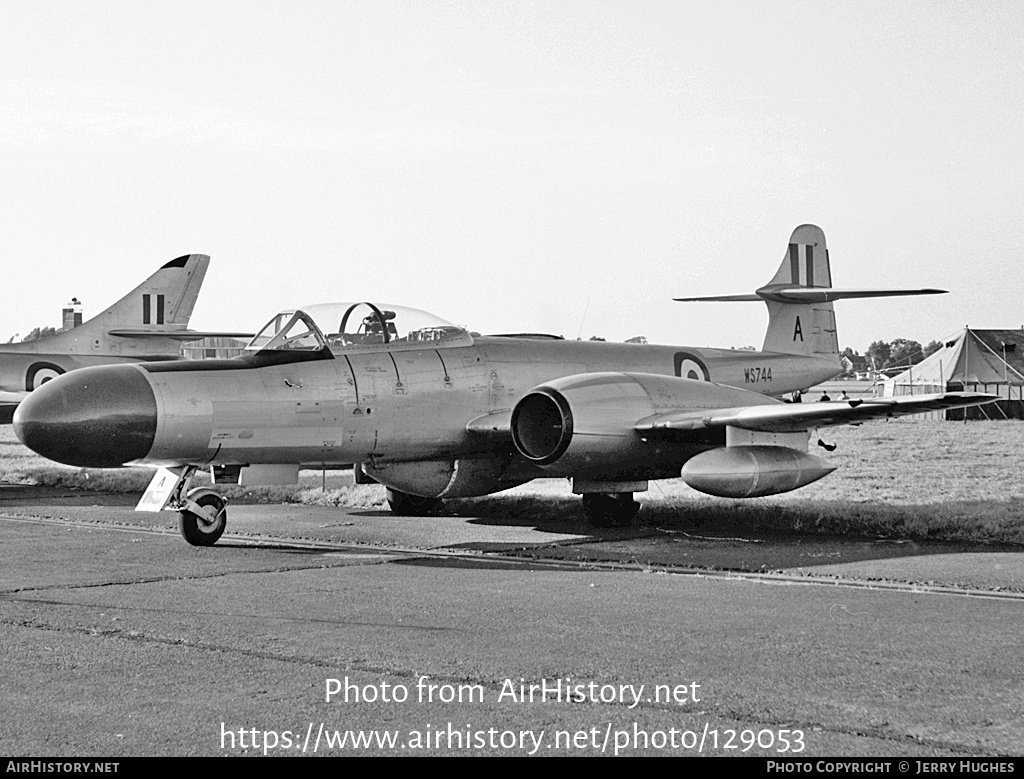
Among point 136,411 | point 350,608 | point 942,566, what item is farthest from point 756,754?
point 136,411

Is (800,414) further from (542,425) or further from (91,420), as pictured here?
(91,420)

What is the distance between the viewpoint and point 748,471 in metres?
11.7

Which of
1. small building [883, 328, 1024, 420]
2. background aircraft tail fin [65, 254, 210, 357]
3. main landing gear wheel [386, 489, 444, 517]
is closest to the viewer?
main landing gear wheel [386, 489, 444, 517]

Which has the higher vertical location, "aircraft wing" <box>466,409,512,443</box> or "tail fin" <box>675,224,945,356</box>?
"tail fin" <box>675,224,945,356</box>

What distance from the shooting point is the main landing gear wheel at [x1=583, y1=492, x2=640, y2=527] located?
513 inches

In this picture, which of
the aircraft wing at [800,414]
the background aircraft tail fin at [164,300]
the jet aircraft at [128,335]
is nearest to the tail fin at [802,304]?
the aircraft wing at [800,414]

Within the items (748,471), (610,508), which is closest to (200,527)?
(610,508)

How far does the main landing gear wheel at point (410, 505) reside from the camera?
48.0 feet

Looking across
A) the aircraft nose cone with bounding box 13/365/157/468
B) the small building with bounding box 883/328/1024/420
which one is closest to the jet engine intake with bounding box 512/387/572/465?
the aircraft nose cone with bounding box 13/365/157/468

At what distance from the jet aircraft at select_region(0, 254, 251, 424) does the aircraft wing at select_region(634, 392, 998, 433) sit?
1762 centimetres

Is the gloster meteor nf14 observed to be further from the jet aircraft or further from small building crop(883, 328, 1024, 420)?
small building crop(883, 328, 1024, 420)

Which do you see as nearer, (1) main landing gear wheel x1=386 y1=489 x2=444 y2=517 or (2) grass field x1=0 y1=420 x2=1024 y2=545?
(2) grass field x1=0 y1=420 x2=1024 y2=545

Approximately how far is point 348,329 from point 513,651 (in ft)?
22.5

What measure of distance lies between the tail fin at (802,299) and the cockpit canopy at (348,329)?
593 cm
